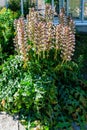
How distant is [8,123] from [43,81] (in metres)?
0.74

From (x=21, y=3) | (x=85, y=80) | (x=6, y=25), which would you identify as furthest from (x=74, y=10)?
(x=85, y=80)

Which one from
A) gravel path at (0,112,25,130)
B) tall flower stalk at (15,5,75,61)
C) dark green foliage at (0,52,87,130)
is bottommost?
gravel path at (0,112,25,130)

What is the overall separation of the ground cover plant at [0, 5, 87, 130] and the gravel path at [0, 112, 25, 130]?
82 mm

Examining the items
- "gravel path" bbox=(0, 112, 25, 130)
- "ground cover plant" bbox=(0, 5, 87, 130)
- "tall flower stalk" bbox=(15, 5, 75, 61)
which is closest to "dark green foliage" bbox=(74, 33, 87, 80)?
"ground cover plant" bbox=(0, 5, 87, 130)

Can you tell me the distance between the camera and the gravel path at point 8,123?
456cm

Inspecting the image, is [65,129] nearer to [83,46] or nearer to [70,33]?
[70,33]

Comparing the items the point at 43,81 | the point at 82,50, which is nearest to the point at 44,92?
the point at 43,81

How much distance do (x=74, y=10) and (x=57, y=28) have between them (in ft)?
10.3

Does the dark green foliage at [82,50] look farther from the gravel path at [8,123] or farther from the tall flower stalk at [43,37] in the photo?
the gravel path at [8,123]

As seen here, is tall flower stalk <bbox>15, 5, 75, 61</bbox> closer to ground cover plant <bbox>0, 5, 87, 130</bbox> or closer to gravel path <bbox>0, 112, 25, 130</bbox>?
ground cover plant <bbox>0, 5, 87, 130</bbox>

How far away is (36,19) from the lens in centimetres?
502

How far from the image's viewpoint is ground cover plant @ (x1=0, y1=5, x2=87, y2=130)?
465 cm

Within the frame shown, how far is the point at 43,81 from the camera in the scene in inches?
189

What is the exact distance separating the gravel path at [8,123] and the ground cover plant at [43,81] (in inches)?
3.2
